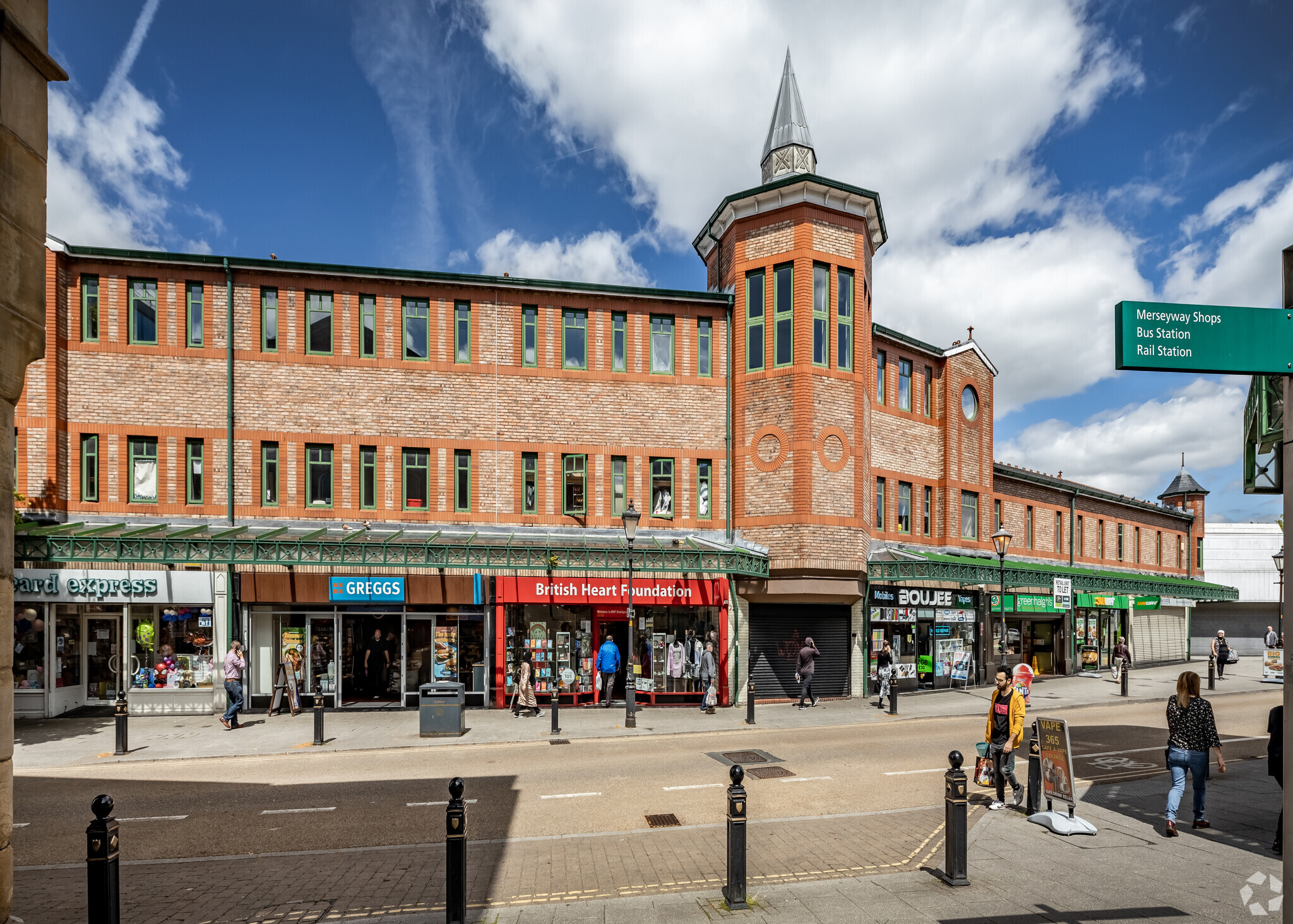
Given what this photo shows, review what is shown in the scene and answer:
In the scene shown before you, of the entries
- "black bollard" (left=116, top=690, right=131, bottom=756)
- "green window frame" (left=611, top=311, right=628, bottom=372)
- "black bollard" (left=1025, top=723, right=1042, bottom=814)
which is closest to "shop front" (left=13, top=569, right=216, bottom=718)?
"black bollard" (left=116, top=690, right=131, bottom=756)

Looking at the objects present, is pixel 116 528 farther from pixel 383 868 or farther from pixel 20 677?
pixel 383 868

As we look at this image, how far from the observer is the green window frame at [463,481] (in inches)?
822

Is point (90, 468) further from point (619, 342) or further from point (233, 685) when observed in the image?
point (619, 342)

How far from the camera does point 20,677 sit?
59.4 feet

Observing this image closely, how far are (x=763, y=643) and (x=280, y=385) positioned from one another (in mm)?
15185

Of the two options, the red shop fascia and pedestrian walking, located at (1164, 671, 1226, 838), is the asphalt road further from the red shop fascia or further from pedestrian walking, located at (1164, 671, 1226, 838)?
the red shop fascia

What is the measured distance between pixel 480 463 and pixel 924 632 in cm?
1494

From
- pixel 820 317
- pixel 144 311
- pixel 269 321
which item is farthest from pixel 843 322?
pixel 144 311

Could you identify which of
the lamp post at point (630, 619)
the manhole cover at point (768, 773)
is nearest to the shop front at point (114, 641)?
the lamp post at point (630, 619)

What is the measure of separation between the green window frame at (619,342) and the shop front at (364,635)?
734 cm

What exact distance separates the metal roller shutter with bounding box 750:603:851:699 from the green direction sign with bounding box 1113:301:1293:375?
662 inches

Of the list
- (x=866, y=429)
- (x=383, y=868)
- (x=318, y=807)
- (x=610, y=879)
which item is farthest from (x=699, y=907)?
(x=866, y=429)

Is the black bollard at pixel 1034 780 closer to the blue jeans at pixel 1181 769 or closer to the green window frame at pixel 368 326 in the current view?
the blue jeans at pixel 1181 769

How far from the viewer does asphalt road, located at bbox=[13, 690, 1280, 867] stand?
9414 millimetres
